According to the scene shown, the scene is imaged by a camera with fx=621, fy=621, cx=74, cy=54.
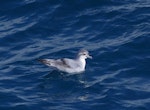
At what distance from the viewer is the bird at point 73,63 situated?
87.2ft

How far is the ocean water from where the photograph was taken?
912 inches

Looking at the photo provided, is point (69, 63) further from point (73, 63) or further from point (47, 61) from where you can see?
point (47, 61)

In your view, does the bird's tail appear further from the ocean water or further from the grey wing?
the grey wing

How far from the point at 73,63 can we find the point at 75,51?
1.45m

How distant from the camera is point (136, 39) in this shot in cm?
2820

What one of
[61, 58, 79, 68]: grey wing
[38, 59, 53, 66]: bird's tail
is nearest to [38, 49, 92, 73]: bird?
[61, 58, 79, 68]: grey wing

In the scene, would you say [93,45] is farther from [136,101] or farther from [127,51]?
[136,101]

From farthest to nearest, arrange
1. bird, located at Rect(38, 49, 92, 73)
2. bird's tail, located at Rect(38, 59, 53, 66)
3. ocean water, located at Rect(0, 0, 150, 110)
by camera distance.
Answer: bird, located at Rect(38, 49, 92, 73) → bird's tail, located at Rect(38, 59, 53, 66) → ocean water, located at Rect(0, 0, 150, 110)

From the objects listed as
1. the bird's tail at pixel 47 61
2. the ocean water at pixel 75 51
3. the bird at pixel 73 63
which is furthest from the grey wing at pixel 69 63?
the bird's tail at pixel 47 61


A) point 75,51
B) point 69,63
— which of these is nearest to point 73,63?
point 69,63

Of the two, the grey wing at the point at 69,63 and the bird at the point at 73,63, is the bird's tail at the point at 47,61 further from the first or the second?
the grey wing at the point at 69,63

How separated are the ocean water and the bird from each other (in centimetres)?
32

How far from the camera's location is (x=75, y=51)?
1121 inches

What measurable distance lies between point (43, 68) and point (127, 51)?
3.77 meters
